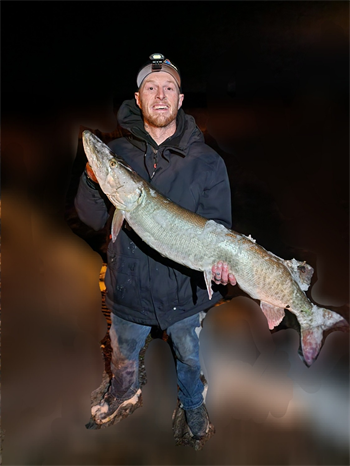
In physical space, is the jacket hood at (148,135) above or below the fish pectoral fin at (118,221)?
above

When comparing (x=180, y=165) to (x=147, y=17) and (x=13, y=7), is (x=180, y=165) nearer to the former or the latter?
(x=147, y=17)

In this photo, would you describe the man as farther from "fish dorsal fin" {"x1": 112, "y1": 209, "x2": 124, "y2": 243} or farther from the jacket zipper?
"fish dorsal fin" {"x1": 112, "y1": 209, "x2": 124, "y2": 243}

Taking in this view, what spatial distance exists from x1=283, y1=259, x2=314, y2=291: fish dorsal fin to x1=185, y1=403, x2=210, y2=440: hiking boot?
106 cm

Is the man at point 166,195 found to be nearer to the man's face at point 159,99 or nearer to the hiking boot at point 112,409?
the man's face at point 159,99

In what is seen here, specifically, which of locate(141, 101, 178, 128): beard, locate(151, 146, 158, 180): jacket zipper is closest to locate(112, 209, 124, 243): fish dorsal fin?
locate(151, 146, 158, 180): jacket zipper

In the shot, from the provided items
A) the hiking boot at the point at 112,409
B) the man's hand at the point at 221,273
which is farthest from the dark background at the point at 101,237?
the man's hand at the point at 221,273

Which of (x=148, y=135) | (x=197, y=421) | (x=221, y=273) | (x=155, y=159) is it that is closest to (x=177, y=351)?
(x=197, y=421)

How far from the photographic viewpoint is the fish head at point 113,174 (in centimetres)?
143

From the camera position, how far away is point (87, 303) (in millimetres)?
2668

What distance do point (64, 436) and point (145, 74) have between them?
2.46 metres

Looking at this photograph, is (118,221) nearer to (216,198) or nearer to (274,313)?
(216,198)

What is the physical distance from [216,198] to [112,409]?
5.35ft

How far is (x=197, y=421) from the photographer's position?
1810mm

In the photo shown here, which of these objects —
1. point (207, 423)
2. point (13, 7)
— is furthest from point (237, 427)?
point (13, 7)
